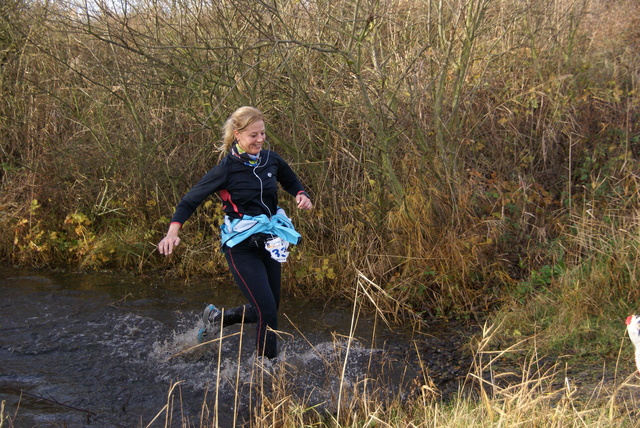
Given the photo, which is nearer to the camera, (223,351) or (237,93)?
(223,351)

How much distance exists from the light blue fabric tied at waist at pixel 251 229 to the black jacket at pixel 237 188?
0.19 ft

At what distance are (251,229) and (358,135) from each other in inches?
134

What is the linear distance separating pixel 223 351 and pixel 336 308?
1647 millimetres

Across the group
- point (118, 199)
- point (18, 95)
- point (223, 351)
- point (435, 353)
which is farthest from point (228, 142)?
point (18, 95)

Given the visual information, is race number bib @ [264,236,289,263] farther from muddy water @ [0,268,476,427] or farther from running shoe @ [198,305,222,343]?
running shoe @ [198,305,222,343]

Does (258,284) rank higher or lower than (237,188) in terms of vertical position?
lower

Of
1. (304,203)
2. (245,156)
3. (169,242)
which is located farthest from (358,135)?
(169,242)

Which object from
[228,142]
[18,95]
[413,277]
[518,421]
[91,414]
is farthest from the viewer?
[18,95]

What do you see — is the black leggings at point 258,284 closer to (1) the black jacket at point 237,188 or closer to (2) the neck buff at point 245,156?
(1) the black jacket at point 237,188

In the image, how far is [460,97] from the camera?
22.3 ft

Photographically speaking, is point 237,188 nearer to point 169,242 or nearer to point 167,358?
point 169,242

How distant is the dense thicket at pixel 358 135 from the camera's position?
6.39 metres

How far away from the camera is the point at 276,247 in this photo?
4.71 m

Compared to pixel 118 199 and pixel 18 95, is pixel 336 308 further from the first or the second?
pixel 18 95
